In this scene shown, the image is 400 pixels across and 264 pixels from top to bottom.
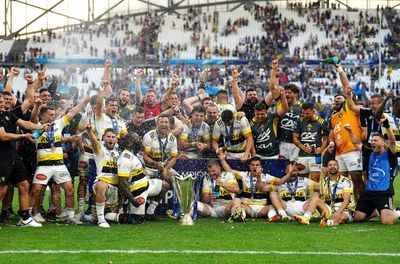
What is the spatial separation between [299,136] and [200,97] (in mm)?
2411

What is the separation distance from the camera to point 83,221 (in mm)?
11492

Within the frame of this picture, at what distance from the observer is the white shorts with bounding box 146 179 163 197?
11.9 meters

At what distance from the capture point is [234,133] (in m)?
12.5

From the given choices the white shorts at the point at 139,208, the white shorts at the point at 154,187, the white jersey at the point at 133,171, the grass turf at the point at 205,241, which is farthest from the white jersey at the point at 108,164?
the white shorts at the point at 154,187

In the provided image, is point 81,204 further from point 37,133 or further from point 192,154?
point 192,154

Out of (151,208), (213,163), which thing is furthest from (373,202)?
(151,208)

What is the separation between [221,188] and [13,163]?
10.8 feet

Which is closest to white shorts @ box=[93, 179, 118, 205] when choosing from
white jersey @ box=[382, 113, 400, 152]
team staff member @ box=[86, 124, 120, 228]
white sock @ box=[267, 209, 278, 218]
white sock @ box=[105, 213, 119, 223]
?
team staff member @ box=[86, 124, 120, 228]

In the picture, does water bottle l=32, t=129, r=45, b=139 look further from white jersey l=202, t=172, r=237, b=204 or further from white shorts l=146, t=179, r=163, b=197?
white jersey l=202, t=172, r=237, b=204

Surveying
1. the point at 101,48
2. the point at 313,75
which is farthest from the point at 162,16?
the point at 313,75

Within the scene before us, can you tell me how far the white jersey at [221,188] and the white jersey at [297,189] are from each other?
2.43 ft

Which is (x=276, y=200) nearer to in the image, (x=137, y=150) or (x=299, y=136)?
(x=299, y=136)

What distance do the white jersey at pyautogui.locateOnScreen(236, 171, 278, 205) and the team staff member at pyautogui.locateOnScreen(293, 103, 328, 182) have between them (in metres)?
0.81

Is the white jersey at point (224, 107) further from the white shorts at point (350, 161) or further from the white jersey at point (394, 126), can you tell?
the white jersey at point (394, 126)
